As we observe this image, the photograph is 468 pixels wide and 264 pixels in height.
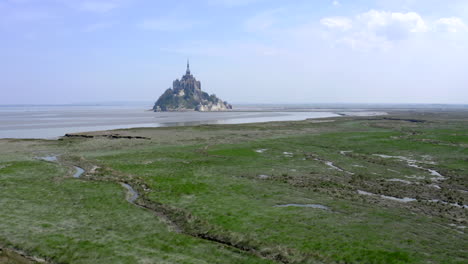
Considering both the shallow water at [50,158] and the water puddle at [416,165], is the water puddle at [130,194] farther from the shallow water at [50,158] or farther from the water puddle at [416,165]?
the water puddle at [416,165]

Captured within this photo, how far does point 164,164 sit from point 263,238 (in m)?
28.5

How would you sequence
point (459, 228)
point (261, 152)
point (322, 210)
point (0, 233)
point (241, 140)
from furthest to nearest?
point (241, 140)
point (261, 152)
point (322, 210)
point (459, 228)
point (0, 233)

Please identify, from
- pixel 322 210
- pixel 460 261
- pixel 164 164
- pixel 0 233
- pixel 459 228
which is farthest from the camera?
pixel 164 164

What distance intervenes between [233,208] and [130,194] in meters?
11.3

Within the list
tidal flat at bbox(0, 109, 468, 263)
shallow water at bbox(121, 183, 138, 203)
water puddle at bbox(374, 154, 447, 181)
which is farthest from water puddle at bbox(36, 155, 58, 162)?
water puddle at bbox(374, 154, 447, 181)

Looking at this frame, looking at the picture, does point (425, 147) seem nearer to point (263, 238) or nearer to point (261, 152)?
point (261, 152)

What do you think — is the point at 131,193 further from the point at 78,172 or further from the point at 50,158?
the point at 50,158

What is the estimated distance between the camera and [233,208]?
87.2ft

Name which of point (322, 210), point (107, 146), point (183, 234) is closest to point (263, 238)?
point (183, 234)

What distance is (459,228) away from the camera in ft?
74.2

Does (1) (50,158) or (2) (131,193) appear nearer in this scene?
(2) (131,193)

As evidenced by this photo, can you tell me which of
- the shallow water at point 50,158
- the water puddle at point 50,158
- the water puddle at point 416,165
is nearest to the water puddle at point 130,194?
the water puddle at point 50,158

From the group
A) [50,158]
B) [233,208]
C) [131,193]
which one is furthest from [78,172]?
[233,208]

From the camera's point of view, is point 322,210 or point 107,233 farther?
point 322,210
